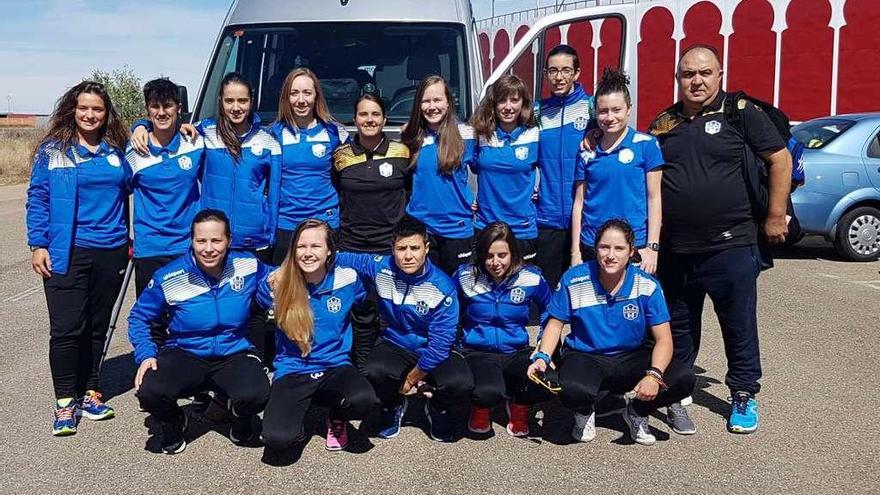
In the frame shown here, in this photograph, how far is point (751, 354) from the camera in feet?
15.9

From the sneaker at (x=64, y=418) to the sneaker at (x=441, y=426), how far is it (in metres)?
1.95

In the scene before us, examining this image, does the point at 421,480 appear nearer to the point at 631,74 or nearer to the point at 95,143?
the point at 95,143

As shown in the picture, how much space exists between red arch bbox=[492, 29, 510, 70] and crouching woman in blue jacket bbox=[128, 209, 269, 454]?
4.53 m

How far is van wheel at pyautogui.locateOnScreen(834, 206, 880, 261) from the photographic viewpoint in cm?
1006

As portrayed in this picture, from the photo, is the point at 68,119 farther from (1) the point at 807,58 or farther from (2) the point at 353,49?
(1) the point at 807,58

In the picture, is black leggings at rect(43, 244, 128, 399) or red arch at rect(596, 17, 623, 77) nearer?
black leggings at rect(43, 244, 128, 399)

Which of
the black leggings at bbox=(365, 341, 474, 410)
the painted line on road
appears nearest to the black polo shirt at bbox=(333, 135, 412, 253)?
the black leggings at bbox=(365, 341, 474, 410)

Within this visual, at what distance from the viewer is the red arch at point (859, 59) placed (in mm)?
14789

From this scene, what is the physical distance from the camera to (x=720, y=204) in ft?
15.5

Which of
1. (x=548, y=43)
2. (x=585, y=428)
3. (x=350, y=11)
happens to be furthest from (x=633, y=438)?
(x=350, y=11)

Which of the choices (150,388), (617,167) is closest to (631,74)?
(617,167)

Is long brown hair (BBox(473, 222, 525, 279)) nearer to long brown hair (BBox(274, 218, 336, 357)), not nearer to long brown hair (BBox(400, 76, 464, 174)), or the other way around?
long brown hair (BBox(400, 76, 464, 174))

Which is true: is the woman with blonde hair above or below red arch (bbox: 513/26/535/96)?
below

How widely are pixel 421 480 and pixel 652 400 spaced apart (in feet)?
4.20
